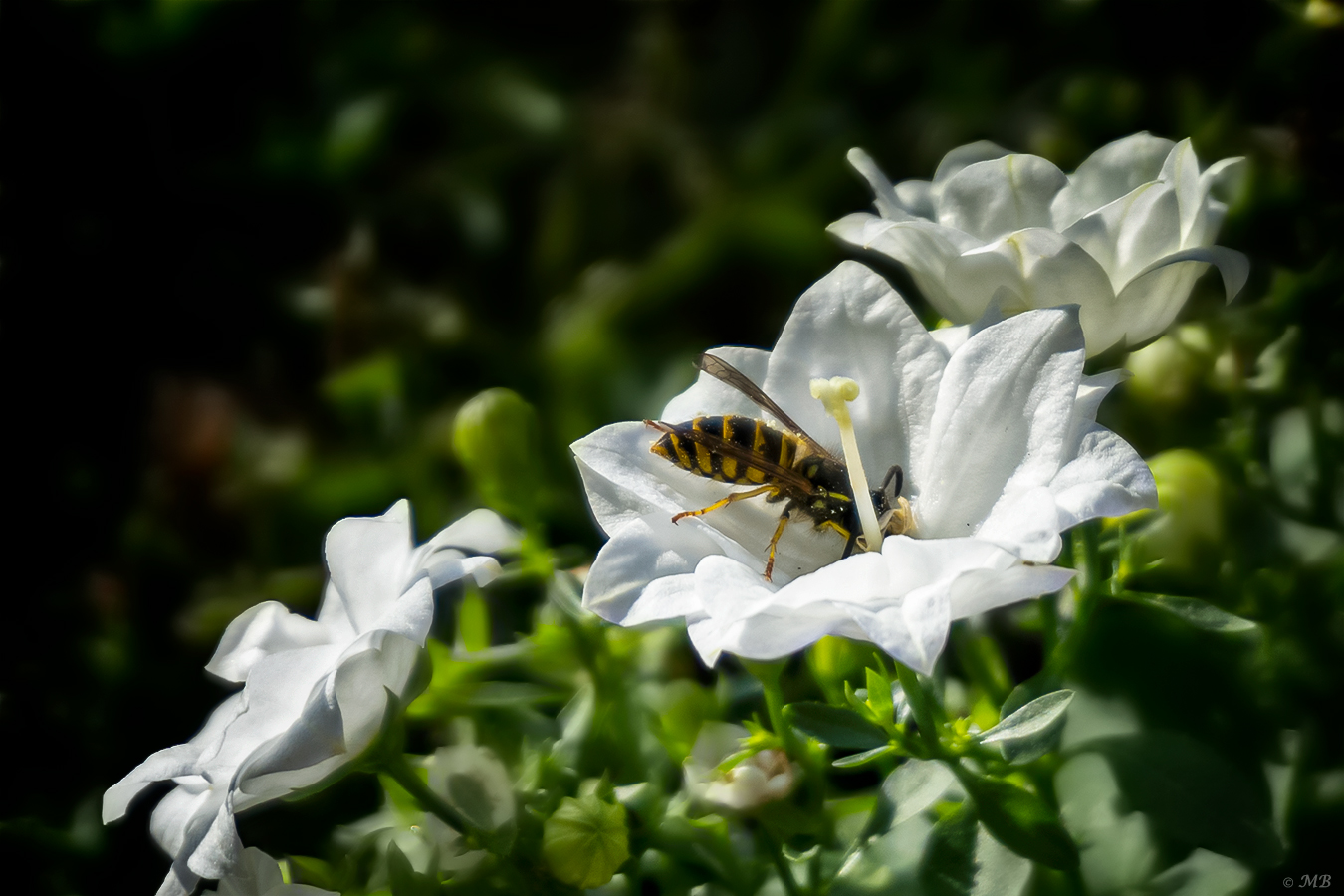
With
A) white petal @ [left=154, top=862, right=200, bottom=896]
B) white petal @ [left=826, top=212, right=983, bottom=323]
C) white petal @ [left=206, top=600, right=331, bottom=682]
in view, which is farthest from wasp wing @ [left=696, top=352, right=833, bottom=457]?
white petal @ [left=154, top=862, right=200, bottom=896]

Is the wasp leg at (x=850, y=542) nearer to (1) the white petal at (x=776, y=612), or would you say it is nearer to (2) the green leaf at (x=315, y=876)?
(1) the white petal at (x=776, y=612)

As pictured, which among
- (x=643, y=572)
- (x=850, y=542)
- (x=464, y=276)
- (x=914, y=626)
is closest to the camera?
(x=914, y=626)

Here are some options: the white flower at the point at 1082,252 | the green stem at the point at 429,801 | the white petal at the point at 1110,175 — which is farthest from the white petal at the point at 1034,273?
the green stem at the point at 429,801

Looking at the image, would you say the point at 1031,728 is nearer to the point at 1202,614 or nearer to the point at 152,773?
the point at 1202,614

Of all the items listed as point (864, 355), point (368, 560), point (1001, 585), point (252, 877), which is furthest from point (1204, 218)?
point (252, 877)

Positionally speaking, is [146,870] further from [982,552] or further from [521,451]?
[982,552]

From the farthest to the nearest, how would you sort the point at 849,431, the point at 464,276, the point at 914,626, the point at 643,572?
the point at 464,276, the point at 849,431, the point at 643,572, the point at 914,626

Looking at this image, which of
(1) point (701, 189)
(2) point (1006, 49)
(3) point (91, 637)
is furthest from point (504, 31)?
(3) point (91, 637)
